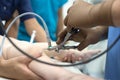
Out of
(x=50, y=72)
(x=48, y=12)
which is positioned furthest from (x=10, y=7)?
(x=50, y=72)

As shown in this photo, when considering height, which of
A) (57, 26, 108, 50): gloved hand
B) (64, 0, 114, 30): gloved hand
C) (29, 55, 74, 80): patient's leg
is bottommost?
(29, 55, 74, 80): patient's leg

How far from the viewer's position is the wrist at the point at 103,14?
0.61m

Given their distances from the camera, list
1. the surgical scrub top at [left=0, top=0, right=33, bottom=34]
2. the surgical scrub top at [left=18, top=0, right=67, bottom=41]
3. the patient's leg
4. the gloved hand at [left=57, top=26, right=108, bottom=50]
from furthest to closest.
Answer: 1. the surgical scrub top at [left=18, top=0, right=67, bottom=41]
2. the surgical scrub top at [left=0, top=0, right=33, bottom=34]
3. the gloved hand at [left=57, top=26, right=108, bottom=50]
4. the patient's leg

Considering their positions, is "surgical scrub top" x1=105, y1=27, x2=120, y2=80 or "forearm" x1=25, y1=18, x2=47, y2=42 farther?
"forearm" x1=25, y1=18, x2=47, y2=42

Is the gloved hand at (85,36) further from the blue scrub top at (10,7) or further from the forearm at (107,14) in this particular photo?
the blue scrub top at (10,7)

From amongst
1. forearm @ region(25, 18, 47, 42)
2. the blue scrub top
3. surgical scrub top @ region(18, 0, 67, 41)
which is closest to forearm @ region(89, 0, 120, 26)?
the blue scrub top

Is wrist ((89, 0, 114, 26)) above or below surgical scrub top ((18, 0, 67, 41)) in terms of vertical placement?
above

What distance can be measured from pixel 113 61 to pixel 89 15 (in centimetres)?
20

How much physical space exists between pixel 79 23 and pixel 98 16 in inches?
3.0

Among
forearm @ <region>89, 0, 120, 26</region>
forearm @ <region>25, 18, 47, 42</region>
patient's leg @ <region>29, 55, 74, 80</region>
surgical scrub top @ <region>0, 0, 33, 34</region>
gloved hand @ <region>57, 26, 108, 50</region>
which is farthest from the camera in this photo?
forearm @ <region>25, 18, 47, 42</region>

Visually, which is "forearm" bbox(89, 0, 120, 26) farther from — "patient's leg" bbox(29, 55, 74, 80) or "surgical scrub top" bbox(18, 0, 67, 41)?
"surgical scrub top" bbox(18, 0, 67, 41)

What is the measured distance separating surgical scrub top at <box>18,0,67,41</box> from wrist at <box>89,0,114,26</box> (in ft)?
4.12

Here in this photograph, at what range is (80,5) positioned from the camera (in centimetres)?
75

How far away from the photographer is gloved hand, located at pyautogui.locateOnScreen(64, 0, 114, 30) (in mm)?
620
